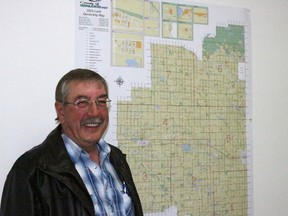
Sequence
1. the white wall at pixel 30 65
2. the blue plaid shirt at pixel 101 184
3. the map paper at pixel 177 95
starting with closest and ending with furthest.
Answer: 1. the blue plaid shirt at pixel 101 184
2. the white wall at pixel 30 65
3. the map paper at pixel 177 95

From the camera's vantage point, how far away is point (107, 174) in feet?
5.54

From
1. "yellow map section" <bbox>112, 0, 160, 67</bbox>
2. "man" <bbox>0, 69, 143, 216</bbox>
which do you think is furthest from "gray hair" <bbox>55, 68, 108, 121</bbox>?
"yellow map section" <bbox>112, 0, 160, 67</bbox>

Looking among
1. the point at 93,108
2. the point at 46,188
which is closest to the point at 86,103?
the point at 93,108

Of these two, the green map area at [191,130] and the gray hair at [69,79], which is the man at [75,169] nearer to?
the gray hair at [69,79]

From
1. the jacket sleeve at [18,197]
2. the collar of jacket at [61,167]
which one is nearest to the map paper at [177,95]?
the collar of jacket at [61,167]

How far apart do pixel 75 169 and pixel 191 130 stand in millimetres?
882

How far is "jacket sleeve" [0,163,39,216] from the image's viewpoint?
4.54 ft

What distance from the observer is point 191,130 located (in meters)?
2.13

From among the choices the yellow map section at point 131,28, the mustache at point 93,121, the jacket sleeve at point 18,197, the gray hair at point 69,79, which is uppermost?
the yellow map section at point 131,28

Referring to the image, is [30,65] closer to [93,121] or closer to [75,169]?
[93,121]

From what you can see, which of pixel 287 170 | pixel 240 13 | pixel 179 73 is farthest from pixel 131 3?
pixel 287 170

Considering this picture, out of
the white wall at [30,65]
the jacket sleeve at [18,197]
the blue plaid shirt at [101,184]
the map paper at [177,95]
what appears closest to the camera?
the jacket sleeve at [18,197]

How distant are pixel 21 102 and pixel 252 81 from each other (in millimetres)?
1495

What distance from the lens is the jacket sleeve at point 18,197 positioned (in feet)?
4.54
